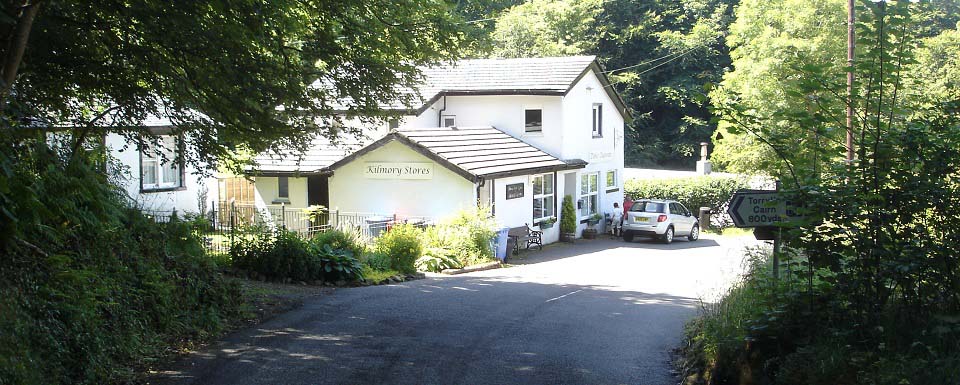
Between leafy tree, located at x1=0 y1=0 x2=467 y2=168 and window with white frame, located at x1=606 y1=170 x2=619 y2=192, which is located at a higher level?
leafy tree, located at x1=0 y1=0 x2=467 y2=168

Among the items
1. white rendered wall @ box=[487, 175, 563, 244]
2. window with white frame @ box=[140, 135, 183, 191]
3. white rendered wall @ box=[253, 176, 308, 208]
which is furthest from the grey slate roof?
window with white frame @ box=[140, 135, 183, 191]

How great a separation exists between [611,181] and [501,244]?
13.9 meters

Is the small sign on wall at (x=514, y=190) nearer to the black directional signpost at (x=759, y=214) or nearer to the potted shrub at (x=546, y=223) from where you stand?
the potted shrub at (x=546, y=223)

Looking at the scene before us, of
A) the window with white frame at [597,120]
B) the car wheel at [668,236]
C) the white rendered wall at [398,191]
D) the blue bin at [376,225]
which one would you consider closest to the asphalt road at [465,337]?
the blue bin at [376,225]

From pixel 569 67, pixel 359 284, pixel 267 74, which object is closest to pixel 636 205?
pixel 569 67

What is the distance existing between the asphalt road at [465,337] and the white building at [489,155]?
828 centimetres

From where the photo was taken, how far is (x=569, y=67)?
1352 inches

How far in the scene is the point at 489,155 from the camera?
30000mm

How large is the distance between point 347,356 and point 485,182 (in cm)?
1805

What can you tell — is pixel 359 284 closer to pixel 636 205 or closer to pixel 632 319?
pixel 632 319

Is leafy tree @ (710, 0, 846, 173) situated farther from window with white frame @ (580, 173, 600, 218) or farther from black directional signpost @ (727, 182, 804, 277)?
black directional signpost @ (727, 182, 804, 277)

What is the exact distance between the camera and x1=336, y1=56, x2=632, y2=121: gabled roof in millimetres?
33250

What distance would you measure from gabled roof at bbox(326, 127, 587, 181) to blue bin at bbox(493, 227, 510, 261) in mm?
1913

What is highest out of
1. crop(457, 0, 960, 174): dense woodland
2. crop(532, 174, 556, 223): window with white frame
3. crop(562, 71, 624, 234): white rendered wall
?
crop(457, 0, 960, 174): dense woodland
